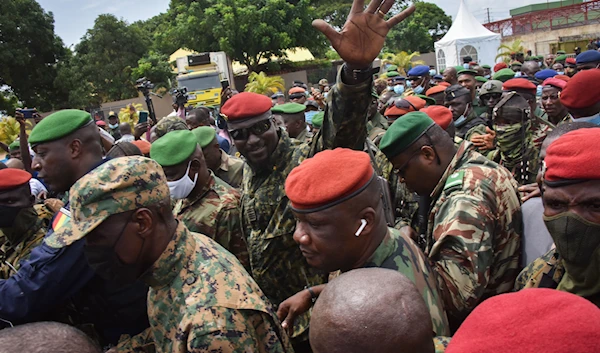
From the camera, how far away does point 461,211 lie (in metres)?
2.33

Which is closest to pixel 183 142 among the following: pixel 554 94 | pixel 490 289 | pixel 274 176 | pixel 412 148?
pixel 274 176

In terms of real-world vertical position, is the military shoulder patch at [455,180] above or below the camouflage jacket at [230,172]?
above

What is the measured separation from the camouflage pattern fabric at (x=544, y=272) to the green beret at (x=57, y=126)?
2802 mm

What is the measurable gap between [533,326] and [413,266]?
1.01 metres

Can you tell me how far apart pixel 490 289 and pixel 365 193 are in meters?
1.14

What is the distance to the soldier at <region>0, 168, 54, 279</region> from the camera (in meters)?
3.10

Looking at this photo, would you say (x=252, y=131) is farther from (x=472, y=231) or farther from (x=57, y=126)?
(x=472, y=231)

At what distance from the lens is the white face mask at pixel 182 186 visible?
345cm

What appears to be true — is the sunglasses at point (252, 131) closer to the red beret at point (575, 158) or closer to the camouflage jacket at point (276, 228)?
the camouflage jacket at point (276, 228)

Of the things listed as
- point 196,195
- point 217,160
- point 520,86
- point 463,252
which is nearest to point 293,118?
point 217,160

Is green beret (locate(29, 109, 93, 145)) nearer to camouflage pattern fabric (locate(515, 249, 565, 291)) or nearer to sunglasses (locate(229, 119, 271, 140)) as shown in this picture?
sunglasses (locate(229, 119, 271, 140))

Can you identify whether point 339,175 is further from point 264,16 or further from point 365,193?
point 264,16

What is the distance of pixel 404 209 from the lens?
423cm

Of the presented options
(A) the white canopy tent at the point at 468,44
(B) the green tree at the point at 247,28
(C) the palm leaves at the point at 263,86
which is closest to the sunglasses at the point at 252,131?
(C) the palm leaves at the point at 263,86
